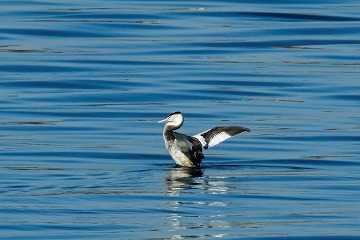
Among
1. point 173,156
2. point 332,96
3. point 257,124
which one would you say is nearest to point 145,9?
point 332,96

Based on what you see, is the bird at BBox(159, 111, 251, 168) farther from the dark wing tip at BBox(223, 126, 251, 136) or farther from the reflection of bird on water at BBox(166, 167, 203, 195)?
the reflection of bird on water at BBox(166, 167, 203, 195)

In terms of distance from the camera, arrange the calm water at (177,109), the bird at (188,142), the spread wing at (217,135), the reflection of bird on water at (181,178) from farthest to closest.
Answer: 1. the spread wing at (217,135)
2. the bird at (188,142)
3. the reflection of bird on water at (181,178)
4. the calm water at (177,109)

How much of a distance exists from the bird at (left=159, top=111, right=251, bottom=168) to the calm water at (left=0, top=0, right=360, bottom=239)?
6.2 inches

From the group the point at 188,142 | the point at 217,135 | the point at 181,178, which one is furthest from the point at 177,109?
the point at 181,178

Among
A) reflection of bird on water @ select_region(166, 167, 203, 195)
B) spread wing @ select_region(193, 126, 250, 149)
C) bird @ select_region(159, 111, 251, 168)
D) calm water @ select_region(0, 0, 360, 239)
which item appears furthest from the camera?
spread wing @ select_region(193, 126, 250, 149)

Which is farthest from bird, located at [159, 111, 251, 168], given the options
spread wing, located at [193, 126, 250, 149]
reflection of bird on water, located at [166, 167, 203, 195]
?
reflection of bird on water, located at [166, 167, 203, 195]

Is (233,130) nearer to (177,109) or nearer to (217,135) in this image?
(217,135)

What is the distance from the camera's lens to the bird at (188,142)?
14.5m

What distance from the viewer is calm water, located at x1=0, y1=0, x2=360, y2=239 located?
11.5 meters

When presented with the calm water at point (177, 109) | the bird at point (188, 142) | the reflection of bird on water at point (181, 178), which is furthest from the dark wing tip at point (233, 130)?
the reflection of bird on water at point (181, 178)

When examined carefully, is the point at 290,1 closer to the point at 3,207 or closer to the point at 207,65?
the point at 207,65

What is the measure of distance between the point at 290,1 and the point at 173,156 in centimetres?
1825

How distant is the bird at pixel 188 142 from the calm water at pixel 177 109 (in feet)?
0.52

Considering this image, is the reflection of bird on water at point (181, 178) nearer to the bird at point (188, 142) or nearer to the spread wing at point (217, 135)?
the bird at point (188, 142)
